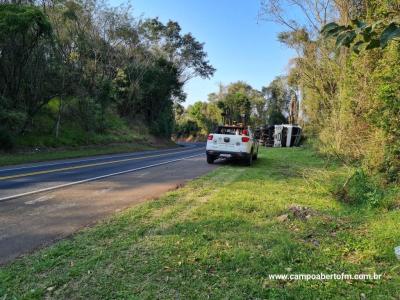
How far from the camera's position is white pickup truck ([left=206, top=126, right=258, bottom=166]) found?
50.0ft

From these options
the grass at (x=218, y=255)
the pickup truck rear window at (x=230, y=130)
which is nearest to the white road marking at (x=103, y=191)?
the grass at (x=218, y=255)

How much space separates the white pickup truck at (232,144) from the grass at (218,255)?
8.36 meters

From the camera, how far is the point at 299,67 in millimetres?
22938

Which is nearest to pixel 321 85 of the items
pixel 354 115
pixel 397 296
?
pixel 354 115

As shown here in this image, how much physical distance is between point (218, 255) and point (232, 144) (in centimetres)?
1140

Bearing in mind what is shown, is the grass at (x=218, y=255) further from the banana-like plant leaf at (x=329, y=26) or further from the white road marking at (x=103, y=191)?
the banana-like plant leaf at (x=329, y=26)

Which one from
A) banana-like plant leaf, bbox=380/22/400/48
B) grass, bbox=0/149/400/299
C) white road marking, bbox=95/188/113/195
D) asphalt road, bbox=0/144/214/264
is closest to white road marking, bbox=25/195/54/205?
asphalt road, bbox=0/144/214/264

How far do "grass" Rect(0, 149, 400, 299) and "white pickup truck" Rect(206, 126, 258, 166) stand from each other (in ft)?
27.4

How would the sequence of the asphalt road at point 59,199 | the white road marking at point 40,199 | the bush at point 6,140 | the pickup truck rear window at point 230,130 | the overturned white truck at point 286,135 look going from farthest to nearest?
1. the overturned white truck at point 286,135
2. the bush at point 6,140
3. the pickup truck rear window at point 230,130
4. the white road marking at point 40,199
5. the asphalt road at point 59,199

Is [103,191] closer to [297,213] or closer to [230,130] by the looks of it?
[297,213]

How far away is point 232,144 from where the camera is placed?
15.4 metres

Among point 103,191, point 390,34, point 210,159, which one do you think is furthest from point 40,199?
point 210,159

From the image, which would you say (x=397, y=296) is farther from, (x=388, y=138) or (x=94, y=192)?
(x=94, y=192)

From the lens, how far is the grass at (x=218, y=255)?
11.0 ft
